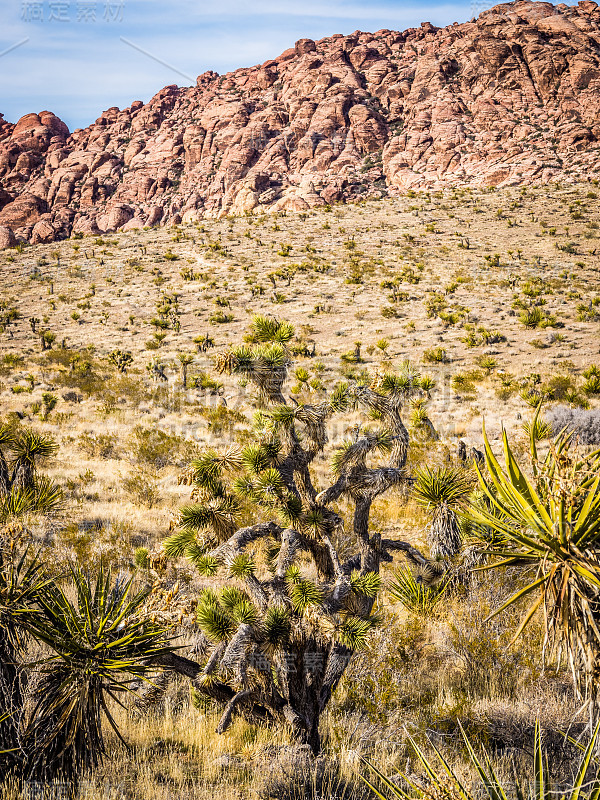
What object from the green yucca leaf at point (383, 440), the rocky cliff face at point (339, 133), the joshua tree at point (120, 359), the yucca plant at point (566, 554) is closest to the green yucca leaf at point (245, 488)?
the green yucca leaf at point (383, 440)

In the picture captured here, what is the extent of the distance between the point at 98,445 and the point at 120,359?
27.1ft

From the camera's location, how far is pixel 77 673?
2887 millimetres

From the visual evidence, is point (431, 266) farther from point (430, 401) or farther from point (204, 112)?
point (204, 112)

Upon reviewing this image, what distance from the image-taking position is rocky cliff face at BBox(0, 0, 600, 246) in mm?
63406

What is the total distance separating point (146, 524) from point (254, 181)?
75.8m

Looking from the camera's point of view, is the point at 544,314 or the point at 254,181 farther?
the point at 254,181

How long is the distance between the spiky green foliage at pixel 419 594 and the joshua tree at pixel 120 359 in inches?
673

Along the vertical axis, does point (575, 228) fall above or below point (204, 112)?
below

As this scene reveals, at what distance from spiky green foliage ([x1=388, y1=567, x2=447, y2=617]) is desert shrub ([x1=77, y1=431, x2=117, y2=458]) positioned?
9898 mm

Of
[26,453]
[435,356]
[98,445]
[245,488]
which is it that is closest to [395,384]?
[245,488]

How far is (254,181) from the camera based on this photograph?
246 feet

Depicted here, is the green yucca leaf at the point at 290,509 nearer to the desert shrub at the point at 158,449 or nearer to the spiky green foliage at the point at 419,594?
the spiky green foliage at the point at 419,594

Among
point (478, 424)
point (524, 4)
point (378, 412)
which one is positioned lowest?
point (478, 424)

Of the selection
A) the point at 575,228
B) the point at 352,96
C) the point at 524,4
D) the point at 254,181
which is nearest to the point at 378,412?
the point at 575,228
